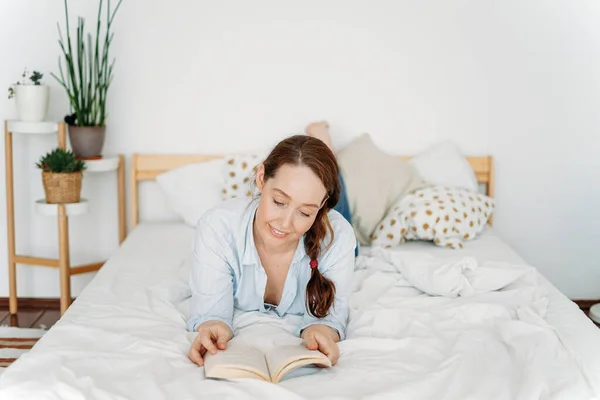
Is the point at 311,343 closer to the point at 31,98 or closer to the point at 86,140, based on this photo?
the point at 86,140

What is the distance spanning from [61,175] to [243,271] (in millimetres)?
1287

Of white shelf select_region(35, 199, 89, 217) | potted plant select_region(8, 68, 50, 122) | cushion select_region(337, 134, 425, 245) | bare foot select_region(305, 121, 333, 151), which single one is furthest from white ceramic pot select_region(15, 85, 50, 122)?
cushion select_region(337, 134, 425, 245)

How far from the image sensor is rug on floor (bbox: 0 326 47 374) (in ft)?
9.16

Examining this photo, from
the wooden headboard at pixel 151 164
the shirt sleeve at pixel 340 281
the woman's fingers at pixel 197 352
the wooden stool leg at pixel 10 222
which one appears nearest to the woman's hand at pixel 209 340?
the woman's fingers at pixel 197 352

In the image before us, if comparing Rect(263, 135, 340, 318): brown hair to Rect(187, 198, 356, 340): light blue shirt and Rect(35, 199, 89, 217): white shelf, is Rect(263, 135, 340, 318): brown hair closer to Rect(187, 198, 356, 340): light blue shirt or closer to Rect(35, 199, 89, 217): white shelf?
Rect(187, 198, 356, 340): light blue shirt

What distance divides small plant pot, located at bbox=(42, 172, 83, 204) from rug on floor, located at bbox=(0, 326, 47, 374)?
0.55m

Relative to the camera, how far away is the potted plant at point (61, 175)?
3055 mm

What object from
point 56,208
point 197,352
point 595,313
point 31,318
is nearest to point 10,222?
point 56,208

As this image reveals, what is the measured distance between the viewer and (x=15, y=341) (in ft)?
9.78

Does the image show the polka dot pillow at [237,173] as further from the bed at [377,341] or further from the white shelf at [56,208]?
the white shelf at [56,208]

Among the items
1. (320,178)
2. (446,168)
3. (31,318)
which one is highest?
(320,178)

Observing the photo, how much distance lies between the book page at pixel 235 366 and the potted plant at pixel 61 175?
5.16 ft

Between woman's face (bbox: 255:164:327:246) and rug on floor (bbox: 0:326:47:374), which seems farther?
rug on floor (bbox: 0:326:47:374)

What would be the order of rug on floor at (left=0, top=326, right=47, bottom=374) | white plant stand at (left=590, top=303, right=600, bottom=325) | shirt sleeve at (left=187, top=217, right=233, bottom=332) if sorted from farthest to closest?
white plant stand at (left=590, top=303, right=600, bottom=325) < rug on floor at (left=0, top=326, right=47, bottom=374) < shirt sleeve at (left=187, top=217, right=233, bottom=332)
